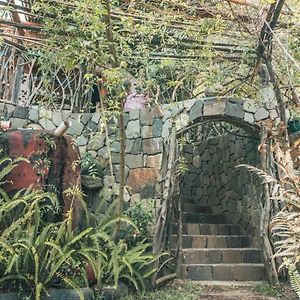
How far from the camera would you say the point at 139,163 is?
6578mm

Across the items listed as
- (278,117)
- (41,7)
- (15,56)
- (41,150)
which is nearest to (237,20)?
(278,117)

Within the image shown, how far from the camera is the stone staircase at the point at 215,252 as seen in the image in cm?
597

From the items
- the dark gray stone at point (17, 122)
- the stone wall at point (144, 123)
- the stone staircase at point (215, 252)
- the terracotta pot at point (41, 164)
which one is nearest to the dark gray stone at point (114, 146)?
the stone wall at point (144, 123)

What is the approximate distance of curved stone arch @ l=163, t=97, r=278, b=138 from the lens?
6.20m

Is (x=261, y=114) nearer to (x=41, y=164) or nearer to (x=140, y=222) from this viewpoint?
(x=140, y=222)

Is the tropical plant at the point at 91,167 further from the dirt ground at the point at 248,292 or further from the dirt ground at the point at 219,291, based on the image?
the dirt ground at the point at 248,292

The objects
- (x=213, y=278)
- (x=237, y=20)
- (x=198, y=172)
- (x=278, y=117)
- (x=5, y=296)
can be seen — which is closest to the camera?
(x=5, y=296)

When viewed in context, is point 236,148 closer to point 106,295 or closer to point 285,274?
point 285,274

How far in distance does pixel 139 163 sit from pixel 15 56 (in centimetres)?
272

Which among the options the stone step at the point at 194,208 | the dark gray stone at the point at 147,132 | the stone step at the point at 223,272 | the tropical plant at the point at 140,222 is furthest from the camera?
the stone step at the point at 194,208

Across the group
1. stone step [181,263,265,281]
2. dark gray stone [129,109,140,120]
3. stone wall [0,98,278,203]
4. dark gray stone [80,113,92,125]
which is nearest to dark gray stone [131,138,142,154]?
stone wall [0,98,278,203]

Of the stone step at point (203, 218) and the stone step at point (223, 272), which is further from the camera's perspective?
the stone step at point (203, 218)

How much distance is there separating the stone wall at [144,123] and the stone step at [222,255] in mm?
975

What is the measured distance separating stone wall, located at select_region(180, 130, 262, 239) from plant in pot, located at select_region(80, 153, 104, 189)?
Answer: 7.36ft
